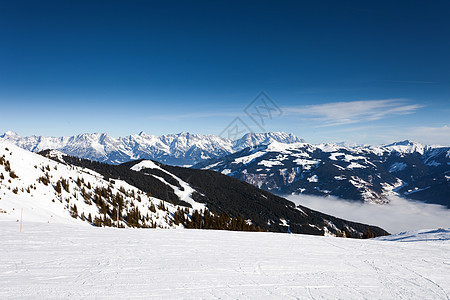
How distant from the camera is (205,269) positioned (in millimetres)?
8859

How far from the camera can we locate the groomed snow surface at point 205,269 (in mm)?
6961

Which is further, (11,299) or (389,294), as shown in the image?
(389,294)

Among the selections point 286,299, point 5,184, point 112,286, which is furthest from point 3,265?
point 5,184

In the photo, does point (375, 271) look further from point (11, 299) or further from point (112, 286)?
point (11, 299)

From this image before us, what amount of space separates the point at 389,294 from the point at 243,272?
4855 mm

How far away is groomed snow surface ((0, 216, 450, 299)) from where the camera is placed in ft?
22.8

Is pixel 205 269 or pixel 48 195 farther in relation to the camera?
pixel 48 195

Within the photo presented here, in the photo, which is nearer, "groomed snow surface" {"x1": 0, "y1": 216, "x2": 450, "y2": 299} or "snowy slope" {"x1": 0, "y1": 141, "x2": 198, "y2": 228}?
"groomed snow surface" {"x1": 0, "y1": 216, "x2": 450, "y2": 299}

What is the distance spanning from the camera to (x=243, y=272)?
8797 mm

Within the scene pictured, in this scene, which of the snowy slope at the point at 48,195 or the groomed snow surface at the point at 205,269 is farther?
the snowy slope at the point at 48,195

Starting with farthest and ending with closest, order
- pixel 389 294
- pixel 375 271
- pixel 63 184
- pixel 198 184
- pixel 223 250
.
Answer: pixel 198 184 < pixel 63 184 < pixel 223 250 < pixel 375 271 < pixel 389 294

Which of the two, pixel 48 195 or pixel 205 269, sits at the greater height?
pixel 205 269

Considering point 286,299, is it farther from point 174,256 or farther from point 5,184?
point 5,184

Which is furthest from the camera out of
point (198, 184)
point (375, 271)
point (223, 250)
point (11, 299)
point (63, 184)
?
point (198, 184)
